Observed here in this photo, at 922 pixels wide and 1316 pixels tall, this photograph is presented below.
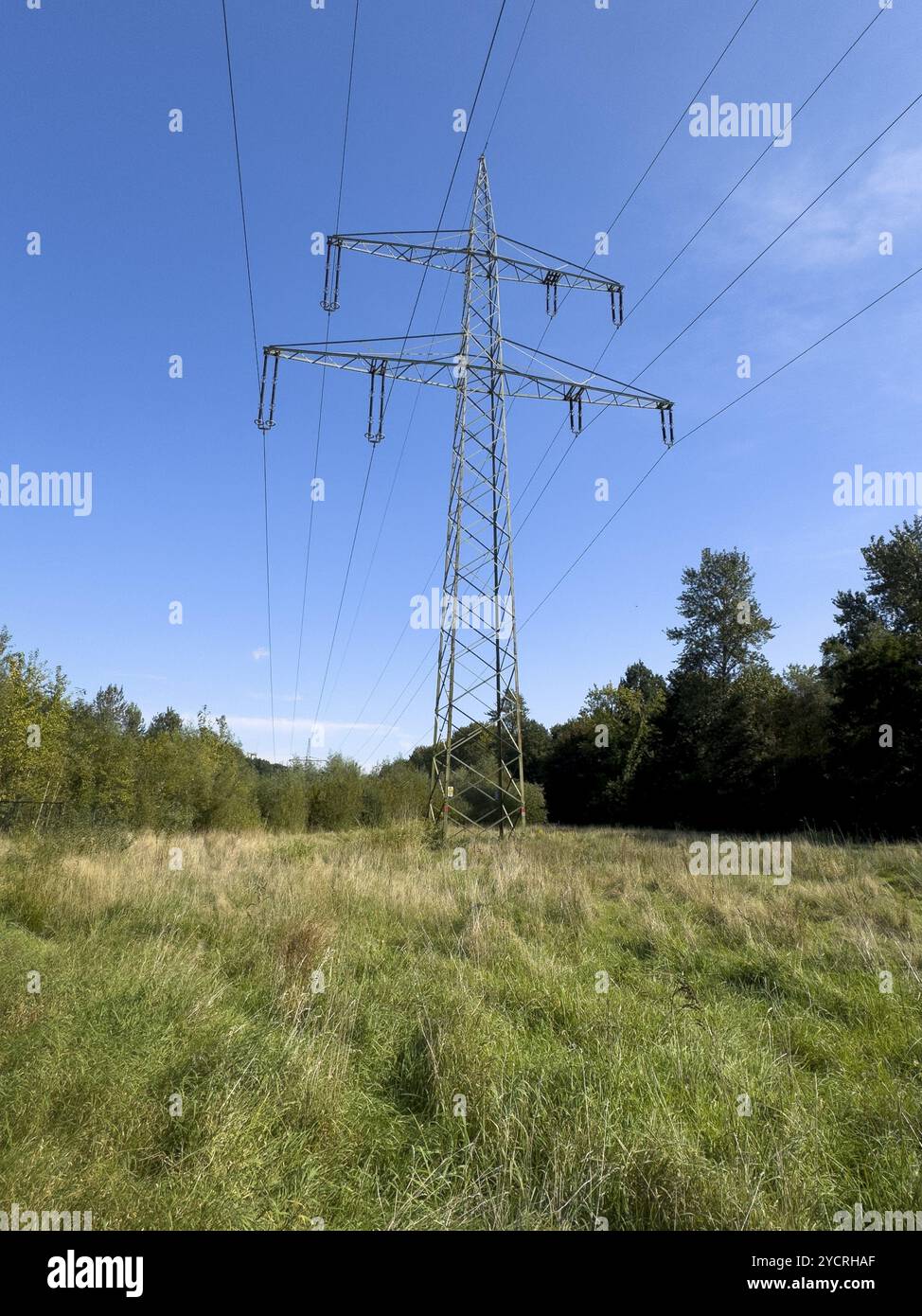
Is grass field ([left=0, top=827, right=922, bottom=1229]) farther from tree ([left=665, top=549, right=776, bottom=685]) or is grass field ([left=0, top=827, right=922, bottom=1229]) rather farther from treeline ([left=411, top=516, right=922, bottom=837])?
tree ([left=665, top=549, right=776, bottom=685])

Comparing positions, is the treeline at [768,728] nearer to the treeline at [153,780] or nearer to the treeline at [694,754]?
the treeline at [694,754]

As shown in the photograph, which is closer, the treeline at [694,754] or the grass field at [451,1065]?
the grass field at [451,1065]

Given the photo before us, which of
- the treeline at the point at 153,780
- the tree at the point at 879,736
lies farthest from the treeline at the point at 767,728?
the treeline at the point at 153,780

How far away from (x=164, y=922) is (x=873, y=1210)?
20.5 ft

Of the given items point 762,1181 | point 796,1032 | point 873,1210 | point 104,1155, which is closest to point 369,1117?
point 104,1155

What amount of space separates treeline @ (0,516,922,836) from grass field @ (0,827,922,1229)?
7722 millimetres

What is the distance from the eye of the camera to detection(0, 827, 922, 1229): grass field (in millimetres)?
2543

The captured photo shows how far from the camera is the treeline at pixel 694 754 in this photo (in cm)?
2086

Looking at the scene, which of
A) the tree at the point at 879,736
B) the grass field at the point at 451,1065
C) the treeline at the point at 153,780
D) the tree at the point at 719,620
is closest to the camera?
the grass field at the point at 451,1065

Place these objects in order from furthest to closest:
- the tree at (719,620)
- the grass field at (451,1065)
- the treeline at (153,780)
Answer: the tree at (719,620)
the treeline at (153,780)
the grass field at (451,1065)

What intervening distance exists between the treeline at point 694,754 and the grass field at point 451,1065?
772cm

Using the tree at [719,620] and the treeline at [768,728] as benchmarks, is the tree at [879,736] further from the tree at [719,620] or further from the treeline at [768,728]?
the tree at [719,620]

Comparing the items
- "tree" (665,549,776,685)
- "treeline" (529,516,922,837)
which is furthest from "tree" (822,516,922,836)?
"tree" (665,549,776,685)

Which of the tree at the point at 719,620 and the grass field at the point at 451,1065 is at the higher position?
the tree at the point at 719,620
